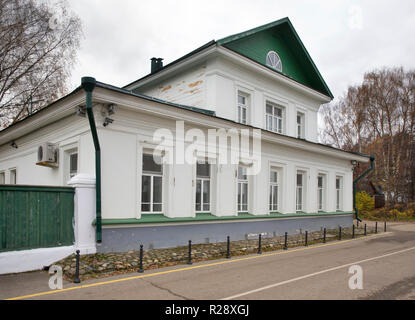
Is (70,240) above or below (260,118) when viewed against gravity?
below

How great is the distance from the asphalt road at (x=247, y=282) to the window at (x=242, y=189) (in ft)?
14.6

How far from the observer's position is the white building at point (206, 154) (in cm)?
1069

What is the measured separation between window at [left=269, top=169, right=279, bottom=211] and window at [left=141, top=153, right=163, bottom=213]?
22.5ft

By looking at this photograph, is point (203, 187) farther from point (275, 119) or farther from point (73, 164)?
point (275, 119)

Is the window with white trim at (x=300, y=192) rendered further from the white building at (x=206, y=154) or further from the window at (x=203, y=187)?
the window at (x=203, y=187)

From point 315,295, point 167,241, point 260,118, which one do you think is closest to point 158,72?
point 260,118

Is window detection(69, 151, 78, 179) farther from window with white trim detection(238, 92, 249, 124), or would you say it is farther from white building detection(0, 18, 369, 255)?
window with white trim detection(238, 92, 249, 124)

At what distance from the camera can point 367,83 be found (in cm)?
3738

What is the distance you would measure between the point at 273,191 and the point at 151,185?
A: 7498 mm

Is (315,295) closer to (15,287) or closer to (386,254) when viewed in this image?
(15,287)

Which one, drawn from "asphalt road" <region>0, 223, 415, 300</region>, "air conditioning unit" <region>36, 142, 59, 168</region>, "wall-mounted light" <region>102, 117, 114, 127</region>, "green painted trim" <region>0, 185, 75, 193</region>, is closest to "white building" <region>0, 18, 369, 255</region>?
"wall-mounted light" <region>102, 117, 114, 127</region>

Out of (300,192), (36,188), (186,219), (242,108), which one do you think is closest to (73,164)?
(36,188)

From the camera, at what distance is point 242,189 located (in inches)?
614
